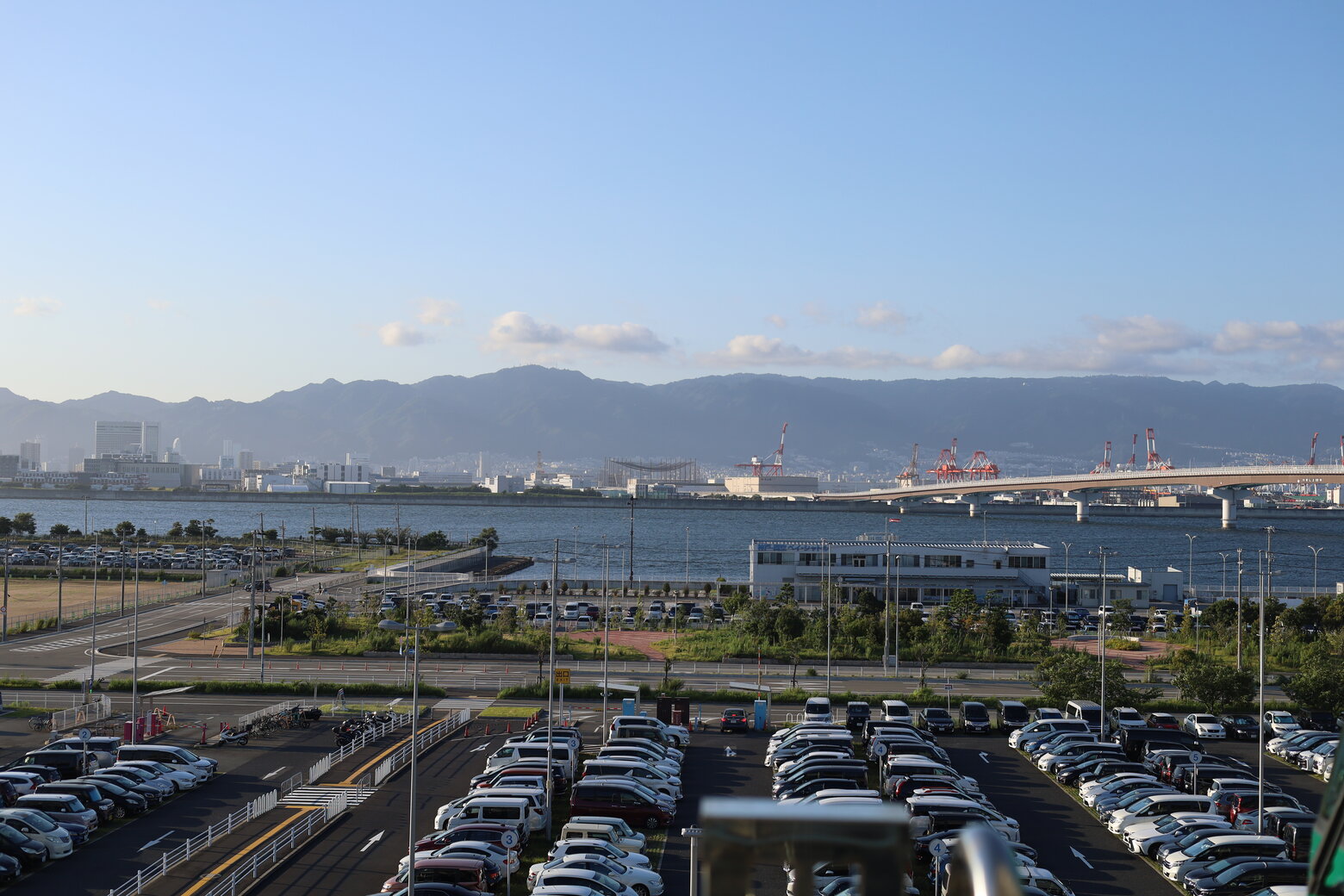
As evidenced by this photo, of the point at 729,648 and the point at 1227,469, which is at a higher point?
the point at 1227,469

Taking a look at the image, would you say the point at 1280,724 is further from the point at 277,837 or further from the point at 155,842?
the point at 155,842

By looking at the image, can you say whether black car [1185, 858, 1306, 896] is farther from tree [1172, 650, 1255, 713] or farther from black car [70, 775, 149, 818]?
black car [70, 775, 149, 818]

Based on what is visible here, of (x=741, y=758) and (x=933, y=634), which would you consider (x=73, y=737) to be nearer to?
(x=741, y=758)

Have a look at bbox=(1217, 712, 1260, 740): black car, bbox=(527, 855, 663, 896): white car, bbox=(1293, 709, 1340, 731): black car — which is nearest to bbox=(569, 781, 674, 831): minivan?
bbox=(527, 855, 663, 896): white car

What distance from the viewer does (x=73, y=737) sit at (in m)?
17.8

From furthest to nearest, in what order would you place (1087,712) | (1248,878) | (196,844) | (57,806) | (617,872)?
(1087,712) < (57,806) < (196,844) < (1248,878) < (617,872)

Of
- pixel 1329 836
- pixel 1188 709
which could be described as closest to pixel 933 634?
pixel 1188 709

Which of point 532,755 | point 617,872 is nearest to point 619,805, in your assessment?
point 617,872

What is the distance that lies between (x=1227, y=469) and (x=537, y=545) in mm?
62331

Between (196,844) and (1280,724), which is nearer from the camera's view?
(196,844)

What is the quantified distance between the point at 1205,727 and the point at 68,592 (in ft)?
136

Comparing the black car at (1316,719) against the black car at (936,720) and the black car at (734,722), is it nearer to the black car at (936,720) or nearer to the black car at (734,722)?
the black car at (936,720)

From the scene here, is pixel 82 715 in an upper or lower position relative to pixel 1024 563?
lower

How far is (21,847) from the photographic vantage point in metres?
12.6
